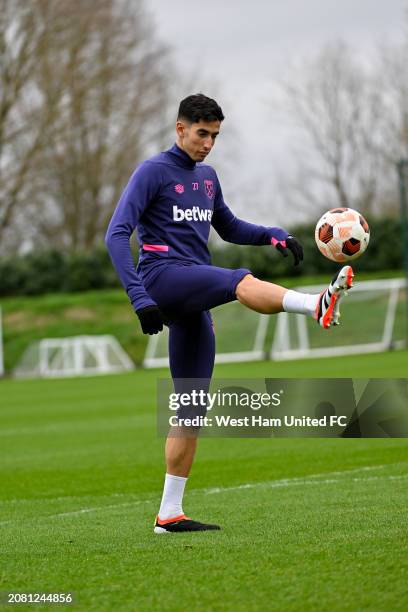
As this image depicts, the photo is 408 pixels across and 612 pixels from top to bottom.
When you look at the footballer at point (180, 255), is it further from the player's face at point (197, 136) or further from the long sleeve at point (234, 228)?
the long sleeve at point (234, 228)

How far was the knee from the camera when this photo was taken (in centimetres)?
600

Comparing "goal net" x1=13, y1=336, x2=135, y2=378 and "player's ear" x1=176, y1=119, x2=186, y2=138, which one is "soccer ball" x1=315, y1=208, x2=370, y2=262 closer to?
"player's ear" x1=176, y1=119, x2=186, y2=138

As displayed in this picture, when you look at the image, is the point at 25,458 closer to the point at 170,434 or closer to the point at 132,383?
the point at 170,434

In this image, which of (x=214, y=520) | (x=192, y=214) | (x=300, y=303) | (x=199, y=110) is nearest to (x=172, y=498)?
(x=214, y=520)

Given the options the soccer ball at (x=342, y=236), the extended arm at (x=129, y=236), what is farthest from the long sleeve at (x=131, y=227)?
the soccer ball at (x=342, y=236)

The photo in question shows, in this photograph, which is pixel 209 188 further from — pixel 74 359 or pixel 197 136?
pixel 74 359

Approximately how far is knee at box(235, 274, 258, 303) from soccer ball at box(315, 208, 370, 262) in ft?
1.70

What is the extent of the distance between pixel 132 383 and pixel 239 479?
Answer: 14.7 meters

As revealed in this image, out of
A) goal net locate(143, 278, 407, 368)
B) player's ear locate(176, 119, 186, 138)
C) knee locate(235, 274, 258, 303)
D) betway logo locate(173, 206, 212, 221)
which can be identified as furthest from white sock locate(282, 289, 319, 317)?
goal net locate(143, 278, 407, 368)

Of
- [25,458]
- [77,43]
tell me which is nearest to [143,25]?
[77,43]

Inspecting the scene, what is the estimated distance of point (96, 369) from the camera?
3108 centimetres

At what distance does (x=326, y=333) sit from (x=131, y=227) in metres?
24.8

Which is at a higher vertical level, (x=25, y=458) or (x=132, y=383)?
(x=25, y=458)

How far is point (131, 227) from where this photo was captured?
6297mm
